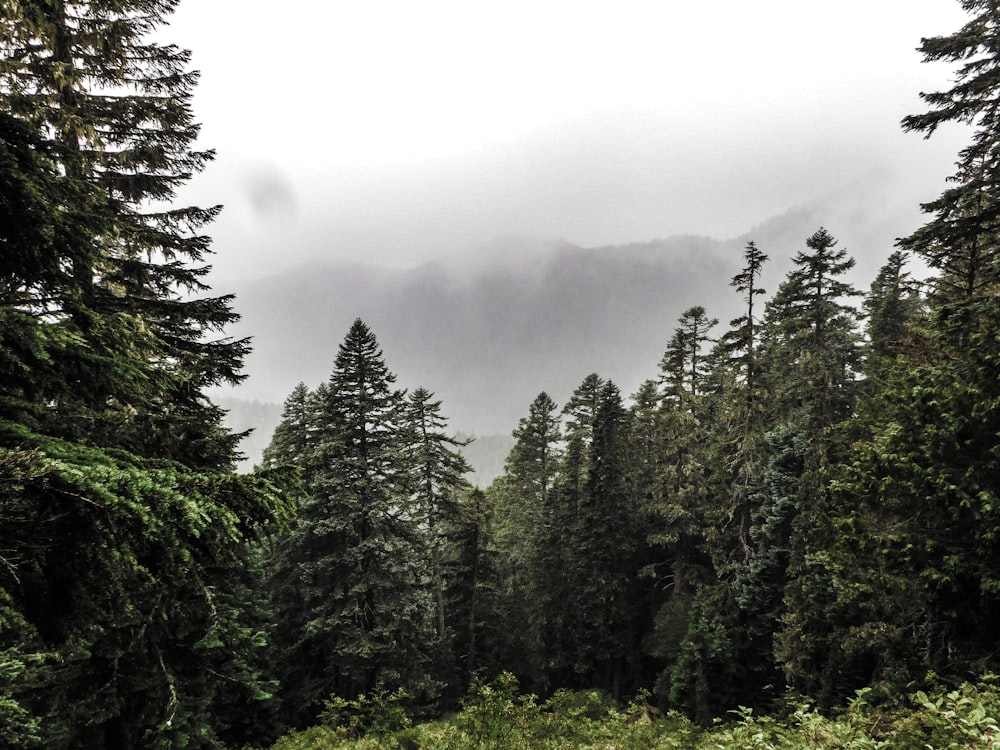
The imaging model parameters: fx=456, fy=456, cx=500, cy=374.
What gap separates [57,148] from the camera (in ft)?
15.1

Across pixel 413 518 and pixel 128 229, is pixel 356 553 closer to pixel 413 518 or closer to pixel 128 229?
pixel 413 518

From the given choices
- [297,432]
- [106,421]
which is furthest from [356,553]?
[106,421]

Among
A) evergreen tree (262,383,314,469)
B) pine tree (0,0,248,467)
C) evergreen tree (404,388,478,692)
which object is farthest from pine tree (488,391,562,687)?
pine tree (0,0,248,467)

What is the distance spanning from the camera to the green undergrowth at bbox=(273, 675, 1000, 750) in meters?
5.29

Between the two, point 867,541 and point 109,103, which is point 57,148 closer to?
point 109,103

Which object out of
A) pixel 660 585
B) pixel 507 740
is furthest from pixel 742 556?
pixel 507 740

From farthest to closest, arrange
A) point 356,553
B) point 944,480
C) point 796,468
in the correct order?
1. point 796,468
2. point 356,553
3. point 944,480

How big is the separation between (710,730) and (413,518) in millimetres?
13713

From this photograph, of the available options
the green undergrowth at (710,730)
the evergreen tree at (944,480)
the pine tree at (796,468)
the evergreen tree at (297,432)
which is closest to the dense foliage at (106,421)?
the green undergrowth at (710,730)

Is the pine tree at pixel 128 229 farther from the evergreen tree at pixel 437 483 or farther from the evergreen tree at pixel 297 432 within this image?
the evergreen tree at pixel 437 483

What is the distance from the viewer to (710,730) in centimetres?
959

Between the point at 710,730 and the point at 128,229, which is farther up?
the point at 128,229

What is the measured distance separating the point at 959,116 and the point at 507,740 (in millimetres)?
16918

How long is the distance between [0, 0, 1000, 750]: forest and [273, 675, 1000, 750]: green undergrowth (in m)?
0.09
